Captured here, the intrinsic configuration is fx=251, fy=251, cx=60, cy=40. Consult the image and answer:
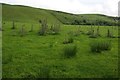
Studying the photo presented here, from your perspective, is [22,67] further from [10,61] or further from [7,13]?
[7,13]

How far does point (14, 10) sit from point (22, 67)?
322ft

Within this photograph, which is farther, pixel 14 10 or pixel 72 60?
pixel 14 10

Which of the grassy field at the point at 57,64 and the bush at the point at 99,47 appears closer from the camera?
the grassy field at the point at 57,64

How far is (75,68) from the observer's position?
14.9m

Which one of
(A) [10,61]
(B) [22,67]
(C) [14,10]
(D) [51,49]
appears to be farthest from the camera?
(C) [14,10]

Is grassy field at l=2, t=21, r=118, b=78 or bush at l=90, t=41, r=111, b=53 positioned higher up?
bush at l=90, t=41, r=111, b=53

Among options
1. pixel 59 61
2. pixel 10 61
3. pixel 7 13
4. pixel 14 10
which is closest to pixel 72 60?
pixel 59 61

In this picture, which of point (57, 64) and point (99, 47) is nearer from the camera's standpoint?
point (57, 64)

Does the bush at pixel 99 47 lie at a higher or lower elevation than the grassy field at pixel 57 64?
higher

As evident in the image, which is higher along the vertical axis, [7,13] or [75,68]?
[7,13]

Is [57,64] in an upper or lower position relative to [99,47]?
lower

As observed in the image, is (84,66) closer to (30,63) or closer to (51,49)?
(30,63)

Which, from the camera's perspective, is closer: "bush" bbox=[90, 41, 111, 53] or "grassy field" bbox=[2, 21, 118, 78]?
"grassy field" bbox=[2, 21, 118, 78]

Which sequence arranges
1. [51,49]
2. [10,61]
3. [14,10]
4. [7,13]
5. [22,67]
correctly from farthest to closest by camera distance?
[14,10] < [7,13] < [51,49] < [10,61] < [22,67]
